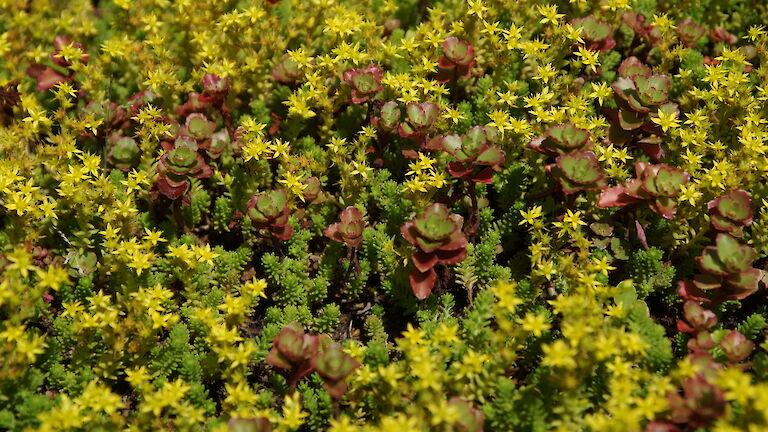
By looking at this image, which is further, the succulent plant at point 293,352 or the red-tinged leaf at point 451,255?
the red-tinged leaf at point 451,255

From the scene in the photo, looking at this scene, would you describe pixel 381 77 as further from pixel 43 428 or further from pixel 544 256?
pixel 43 428

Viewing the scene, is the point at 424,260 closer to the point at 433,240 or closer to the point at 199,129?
the point at 433,240

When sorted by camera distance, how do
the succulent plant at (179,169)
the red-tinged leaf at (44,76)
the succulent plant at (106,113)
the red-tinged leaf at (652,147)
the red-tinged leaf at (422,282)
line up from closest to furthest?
the red-tinged leaf at (422,282) < the succulent plant at (179,169) < the red-tinged leaf at (652,147) < the succulent plant at (106,113) < the red-tinged leaf at (44,76)

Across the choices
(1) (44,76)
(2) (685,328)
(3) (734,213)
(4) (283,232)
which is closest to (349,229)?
(4) (283,232)

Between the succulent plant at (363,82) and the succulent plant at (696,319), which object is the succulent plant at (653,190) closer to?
the succulent plant at (696,319)

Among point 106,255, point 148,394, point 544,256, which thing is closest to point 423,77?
point 544,256

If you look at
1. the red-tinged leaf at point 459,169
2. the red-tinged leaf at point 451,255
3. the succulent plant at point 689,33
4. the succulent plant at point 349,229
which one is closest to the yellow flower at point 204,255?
the succulent plant at point 349,229
